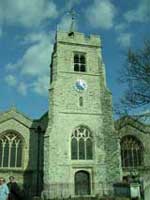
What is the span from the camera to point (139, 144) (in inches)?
1198

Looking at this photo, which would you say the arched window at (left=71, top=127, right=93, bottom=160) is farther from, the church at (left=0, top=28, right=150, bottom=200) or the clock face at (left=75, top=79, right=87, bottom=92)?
the clock face at (left=75, top=79, right=87, bottom=92)

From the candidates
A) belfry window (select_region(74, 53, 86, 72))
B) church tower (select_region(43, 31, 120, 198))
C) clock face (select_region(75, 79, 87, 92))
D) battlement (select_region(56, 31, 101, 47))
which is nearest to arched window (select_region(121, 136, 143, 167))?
church tower (select_region(43, 31, 120, 198))

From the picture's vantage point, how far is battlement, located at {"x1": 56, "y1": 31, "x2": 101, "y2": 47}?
30.3m

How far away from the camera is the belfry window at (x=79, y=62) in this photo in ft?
97.3

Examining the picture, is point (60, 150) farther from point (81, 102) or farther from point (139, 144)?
point (139, 144)

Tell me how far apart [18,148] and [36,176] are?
3.28 meters

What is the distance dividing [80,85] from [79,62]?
301 centimetres

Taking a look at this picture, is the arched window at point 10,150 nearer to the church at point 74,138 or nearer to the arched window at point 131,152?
the church at point 74,138

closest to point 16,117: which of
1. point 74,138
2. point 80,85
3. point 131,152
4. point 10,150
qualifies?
point 10,150

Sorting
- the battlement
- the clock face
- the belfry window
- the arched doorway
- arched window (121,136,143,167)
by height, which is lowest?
the arched doorway

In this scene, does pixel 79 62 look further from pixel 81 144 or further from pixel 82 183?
pixel 82 183

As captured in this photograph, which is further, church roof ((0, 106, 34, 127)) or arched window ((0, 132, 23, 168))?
church roof ((0, 106, 34, 127))

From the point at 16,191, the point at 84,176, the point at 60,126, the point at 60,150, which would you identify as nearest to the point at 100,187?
the point at 84,176

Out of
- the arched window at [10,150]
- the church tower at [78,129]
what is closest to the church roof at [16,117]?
the arched window at [10,150]
